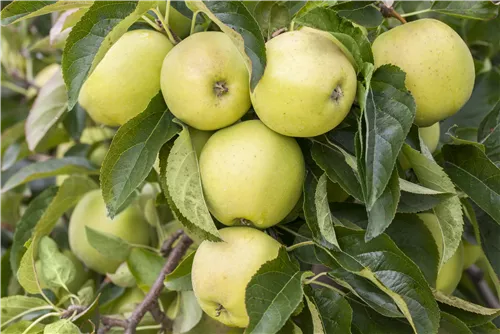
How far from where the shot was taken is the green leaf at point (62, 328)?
796 mm

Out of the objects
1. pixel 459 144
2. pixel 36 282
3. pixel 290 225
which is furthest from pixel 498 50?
pixel 36 282

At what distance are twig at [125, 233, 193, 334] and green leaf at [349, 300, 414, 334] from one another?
0.30 metres

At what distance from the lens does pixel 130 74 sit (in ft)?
2.65

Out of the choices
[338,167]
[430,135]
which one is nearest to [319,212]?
[338,167]

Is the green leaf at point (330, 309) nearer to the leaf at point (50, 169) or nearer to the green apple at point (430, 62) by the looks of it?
the green apple at point (430, 62)

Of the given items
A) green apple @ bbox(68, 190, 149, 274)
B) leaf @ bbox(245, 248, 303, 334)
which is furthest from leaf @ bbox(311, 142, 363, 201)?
green apple @ bbox(68, 190, 149, 274)

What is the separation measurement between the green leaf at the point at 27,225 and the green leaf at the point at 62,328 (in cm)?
36

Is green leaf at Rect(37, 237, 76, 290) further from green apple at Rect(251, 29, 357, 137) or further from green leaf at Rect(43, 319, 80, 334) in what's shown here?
green apple at Rect(251, 29, 357, 137)

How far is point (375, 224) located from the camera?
675 mm

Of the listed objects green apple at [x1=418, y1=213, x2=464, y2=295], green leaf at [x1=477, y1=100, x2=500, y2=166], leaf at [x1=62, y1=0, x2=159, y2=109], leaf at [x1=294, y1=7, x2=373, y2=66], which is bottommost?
green apple at [x1=418, y1=213, x2=464, y2=295]

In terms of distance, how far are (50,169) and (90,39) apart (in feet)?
1.66

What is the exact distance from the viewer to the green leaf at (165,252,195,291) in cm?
83

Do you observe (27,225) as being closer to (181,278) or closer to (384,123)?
(181,278)

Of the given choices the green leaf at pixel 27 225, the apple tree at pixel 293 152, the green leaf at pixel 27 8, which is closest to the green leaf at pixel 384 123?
→ the apple tree at pixel 293 152
